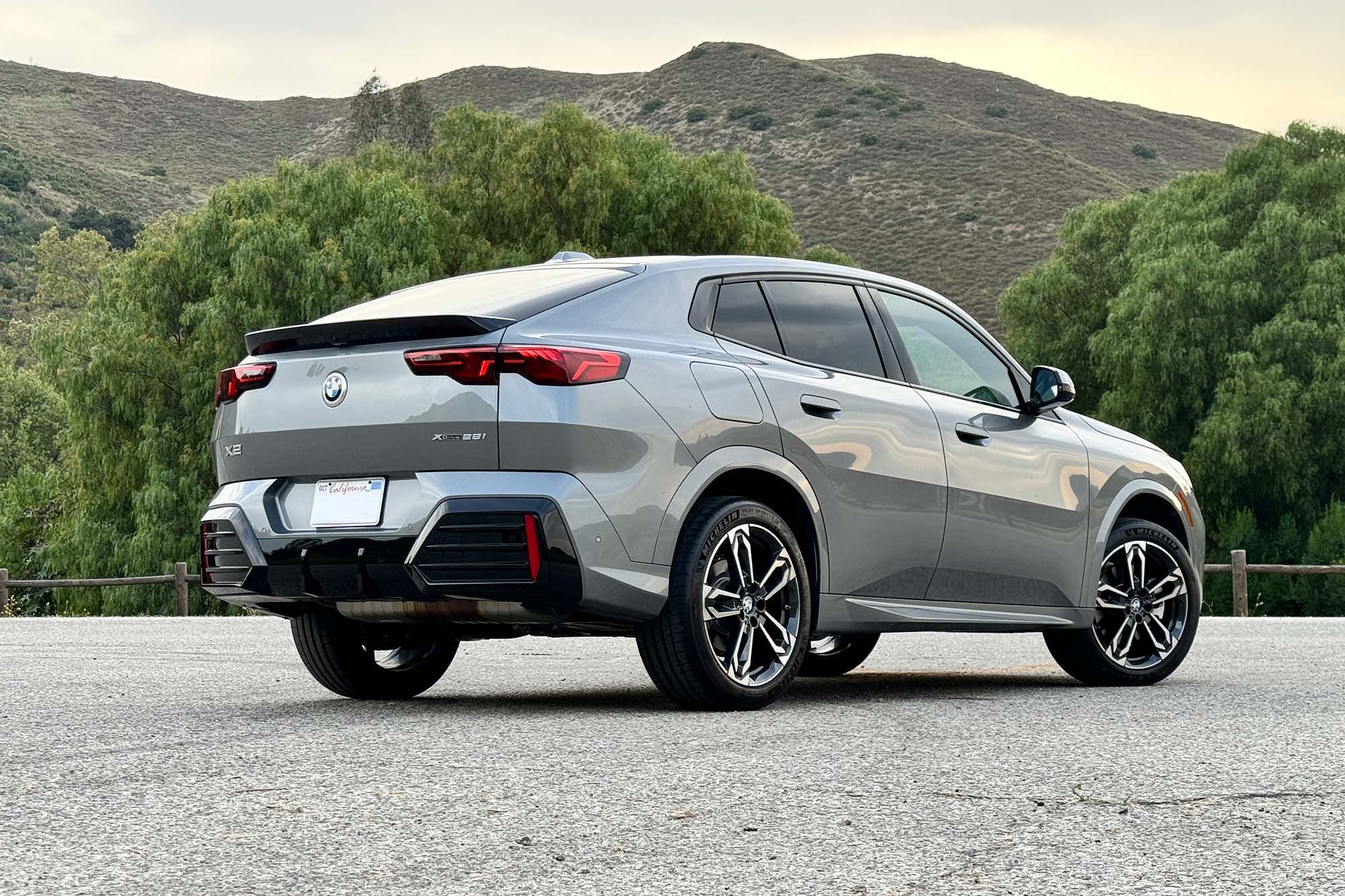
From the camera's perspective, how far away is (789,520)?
7.10 meters

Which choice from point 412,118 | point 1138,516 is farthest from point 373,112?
point 1138,516

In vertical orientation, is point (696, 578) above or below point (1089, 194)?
below

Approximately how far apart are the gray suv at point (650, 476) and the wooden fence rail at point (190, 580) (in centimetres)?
1506

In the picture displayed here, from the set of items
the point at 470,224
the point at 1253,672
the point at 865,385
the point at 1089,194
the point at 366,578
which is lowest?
the point at 1253,672

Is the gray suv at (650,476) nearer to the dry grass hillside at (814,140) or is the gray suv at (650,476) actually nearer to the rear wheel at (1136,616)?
the rear wheel at (1136,616)

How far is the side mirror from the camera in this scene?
8.19 m

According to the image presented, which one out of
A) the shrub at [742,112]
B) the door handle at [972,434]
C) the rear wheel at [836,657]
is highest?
the shrub at [742,112]

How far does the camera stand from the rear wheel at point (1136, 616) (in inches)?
334

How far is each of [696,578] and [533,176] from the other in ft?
103

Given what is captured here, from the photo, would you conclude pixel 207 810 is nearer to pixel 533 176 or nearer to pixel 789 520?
pixel 789 520

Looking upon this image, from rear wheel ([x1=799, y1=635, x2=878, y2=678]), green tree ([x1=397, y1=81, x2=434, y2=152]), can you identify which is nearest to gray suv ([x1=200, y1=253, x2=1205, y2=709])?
rear wheel ([x1=799, y1=635, x2=878, y2=678])

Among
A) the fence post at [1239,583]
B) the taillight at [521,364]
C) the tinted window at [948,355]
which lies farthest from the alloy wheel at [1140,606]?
the fence post at [1239,583]

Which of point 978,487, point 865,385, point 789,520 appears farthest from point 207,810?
point 978,487

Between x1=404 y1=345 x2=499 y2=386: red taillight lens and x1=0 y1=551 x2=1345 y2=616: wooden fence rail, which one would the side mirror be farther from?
x1=0 y1=551 x2=1345 y2=616: wooden fence rail
